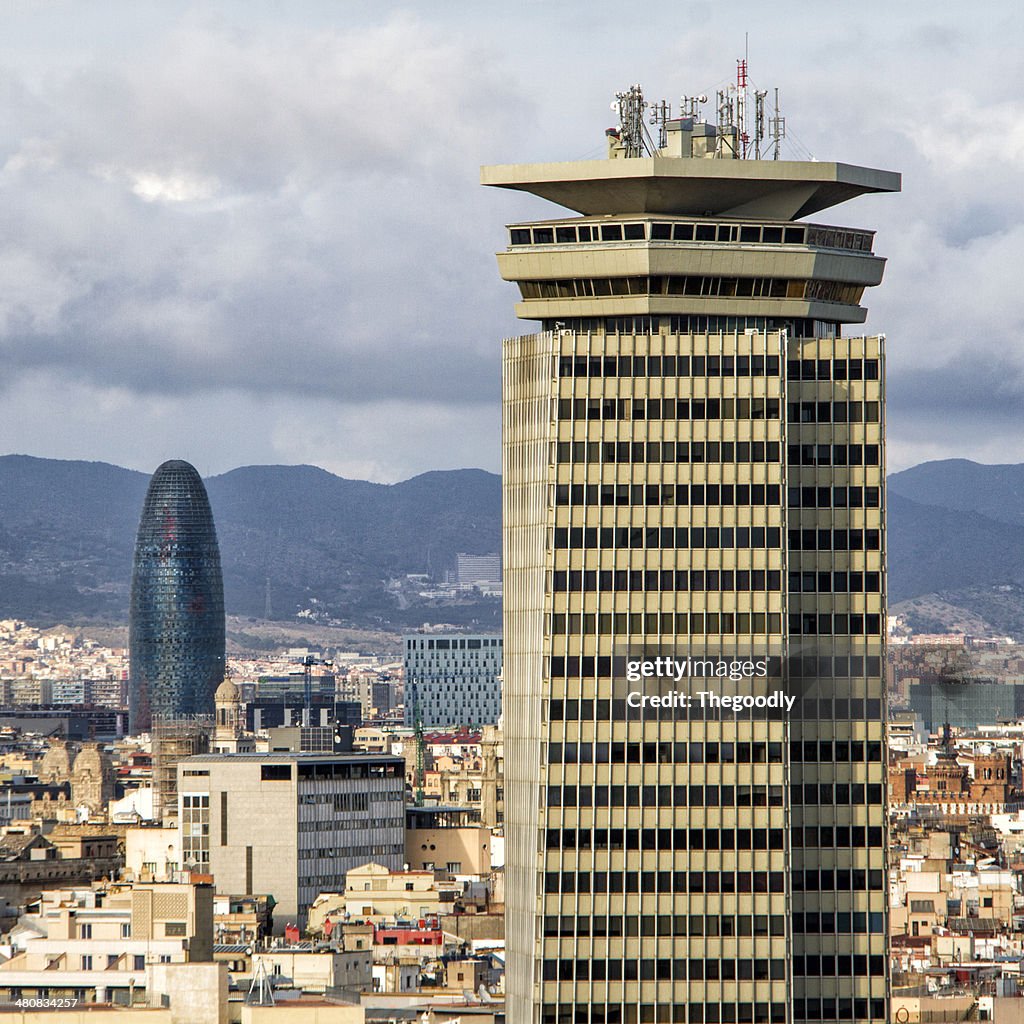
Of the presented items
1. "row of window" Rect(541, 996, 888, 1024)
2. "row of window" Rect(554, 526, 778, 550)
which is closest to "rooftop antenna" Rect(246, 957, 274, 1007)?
"row of window" Rect(541, 996, 888, 1024)

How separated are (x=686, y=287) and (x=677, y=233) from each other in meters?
2.23

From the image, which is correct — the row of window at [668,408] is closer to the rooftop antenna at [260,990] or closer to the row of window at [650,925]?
the row of window at [650,925]

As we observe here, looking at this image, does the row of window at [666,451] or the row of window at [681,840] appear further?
the row of window at [666,451]

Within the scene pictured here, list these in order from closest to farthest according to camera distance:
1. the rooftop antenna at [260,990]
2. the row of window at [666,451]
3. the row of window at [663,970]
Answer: the row of window at [663,970], the row of window at [666,451], the rooftop antenna at [260,990]

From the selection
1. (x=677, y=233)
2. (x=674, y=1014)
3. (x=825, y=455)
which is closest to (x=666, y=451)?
(x=825, y=455)

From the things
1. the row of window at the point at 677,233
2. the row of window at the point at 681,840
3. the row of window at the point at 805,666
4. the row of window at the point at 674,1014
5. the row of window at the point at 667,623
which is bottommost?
the row of window at the point at 674,1014

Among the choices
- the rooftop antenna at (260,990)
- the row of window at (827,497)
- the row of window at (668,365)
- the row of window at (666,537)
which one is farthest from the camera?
the rooftop antenna at (260,990)

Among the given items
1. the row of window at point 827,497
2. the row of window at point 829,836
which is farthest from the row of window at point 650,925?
the row of window at point 827,497

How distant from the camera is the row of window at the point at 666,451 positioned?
→ 126500 millimetres

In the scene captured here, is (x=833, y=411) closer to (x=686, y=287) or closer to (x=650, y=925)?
(x=686, y=287)

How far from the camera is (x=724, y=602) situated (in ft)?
413

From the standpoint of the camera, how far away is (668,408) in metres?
127

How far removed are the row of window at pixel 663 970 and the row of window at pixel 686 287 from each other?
26.4 meters

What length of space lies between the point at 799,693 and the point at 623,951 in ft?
40.4
